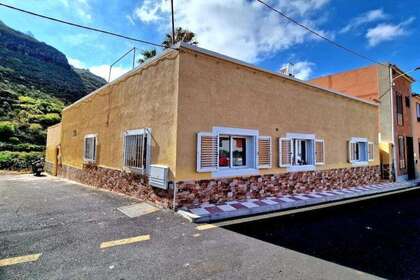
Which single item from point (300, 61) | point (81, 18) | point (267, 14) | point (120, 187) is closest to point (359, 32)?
point (300, 61)

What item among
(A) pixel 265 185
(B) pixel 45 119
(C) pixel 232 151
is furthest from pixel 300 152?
(B) pixel 45 119

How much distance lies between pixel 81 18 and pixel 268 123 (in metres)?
5.94

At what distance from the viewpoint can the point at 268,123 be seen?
762 centimetres

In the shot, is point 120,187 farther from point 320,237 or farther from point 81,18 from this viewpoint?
point 320,237

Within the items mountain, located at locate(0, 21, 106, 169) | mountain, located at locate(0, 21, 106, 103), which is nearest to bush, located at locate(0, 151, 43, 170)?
mountain, located at locate(0, 21, 106, 169)

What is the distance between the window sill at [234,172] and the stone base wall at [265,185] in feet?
0.43

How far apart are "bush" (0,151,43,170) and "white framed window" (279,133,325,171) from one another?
24.5 m

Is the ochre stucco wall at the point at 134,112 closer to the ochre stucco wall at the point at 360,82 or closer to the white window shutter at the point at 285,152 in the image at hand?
the white window shutter at the point at 285,152

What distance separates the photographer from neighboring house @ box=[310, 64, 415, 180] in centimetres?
1336

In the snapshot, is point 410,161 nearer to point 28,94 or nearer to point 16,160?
point 16,160

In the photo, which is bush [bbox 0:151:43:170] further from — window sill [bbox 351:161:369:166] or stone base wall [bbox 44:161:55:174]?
window sill [bbox 351:161:369:166]

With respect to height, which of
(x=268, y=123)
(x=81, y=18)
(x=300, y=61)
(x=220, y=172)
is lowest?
(x=220, y=172)

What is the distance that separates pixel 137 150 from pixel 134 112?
1366 millimetres

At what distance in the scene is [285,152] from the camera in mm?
8047
